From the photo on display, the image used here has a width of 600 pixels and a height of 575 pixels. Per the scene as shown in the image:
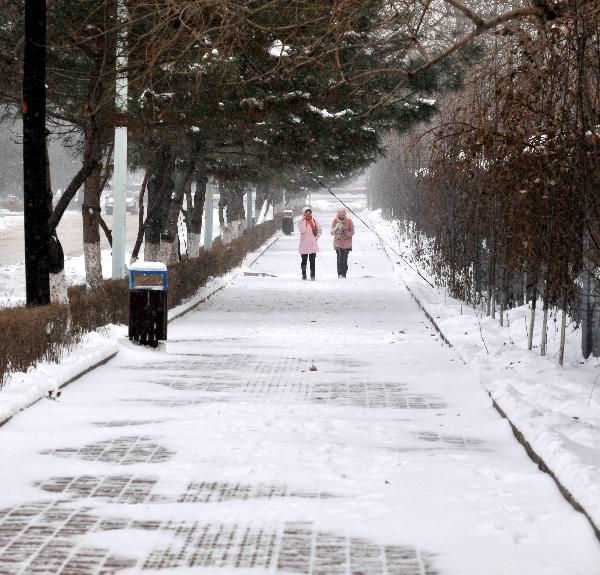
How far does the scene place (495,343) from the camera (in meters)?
16.1

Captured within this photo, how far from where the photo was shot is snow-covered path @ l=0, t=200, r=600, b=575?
6.11 metres

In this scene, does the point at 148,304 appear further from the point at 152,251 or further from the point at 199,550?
the point at 199,550

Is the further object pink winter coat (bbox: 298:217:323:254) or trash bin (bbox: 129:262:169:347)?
pink winter coat (bbox: 298:217:323:254)

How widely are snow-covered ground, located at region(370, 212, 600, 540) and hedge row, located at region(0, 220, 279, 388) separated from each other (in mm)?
4309

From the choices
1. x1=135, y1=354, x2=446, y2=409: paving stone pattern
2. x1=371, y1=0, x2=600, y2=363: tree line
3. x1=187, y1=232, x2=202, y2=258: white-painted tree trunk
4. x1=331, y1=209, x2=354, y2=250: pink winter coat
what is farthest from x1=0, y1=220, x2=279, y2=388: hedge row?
x1=331, y1=209, x2=354, y2=250: pink winter coat

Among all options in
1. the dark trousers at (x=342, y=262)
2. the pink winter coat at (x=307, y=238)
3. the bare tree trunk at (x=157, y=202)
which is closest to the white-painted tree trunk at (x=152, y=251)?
the bare tree trunk at (x=157, y=202)

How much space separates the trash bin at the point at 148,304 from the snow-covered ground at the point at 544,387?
145 inches

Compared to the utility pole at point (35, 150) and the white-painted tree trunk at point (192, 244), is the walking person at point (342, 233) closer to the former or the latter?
the white-painted tree trunk at point (192, 244)

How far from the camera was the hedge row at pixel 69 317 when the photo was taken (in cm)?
1198

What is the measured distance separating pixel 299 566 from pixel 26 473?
2.70 m

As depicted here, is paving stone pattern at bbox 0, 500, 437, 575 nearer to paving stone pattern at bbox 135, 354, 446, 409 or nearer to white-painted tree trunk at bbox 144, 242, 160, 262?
paving stone pattern at bbox 135, 354, 446, 409

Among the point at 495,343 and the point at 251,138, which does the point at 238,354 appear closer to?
the point at 495,343

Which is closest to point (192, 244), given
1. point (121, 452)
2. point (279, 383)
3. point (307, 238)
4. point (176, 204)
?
point (307, 238)

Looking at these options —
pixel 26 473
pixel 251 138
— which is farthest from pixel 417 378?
pixel 251 138
